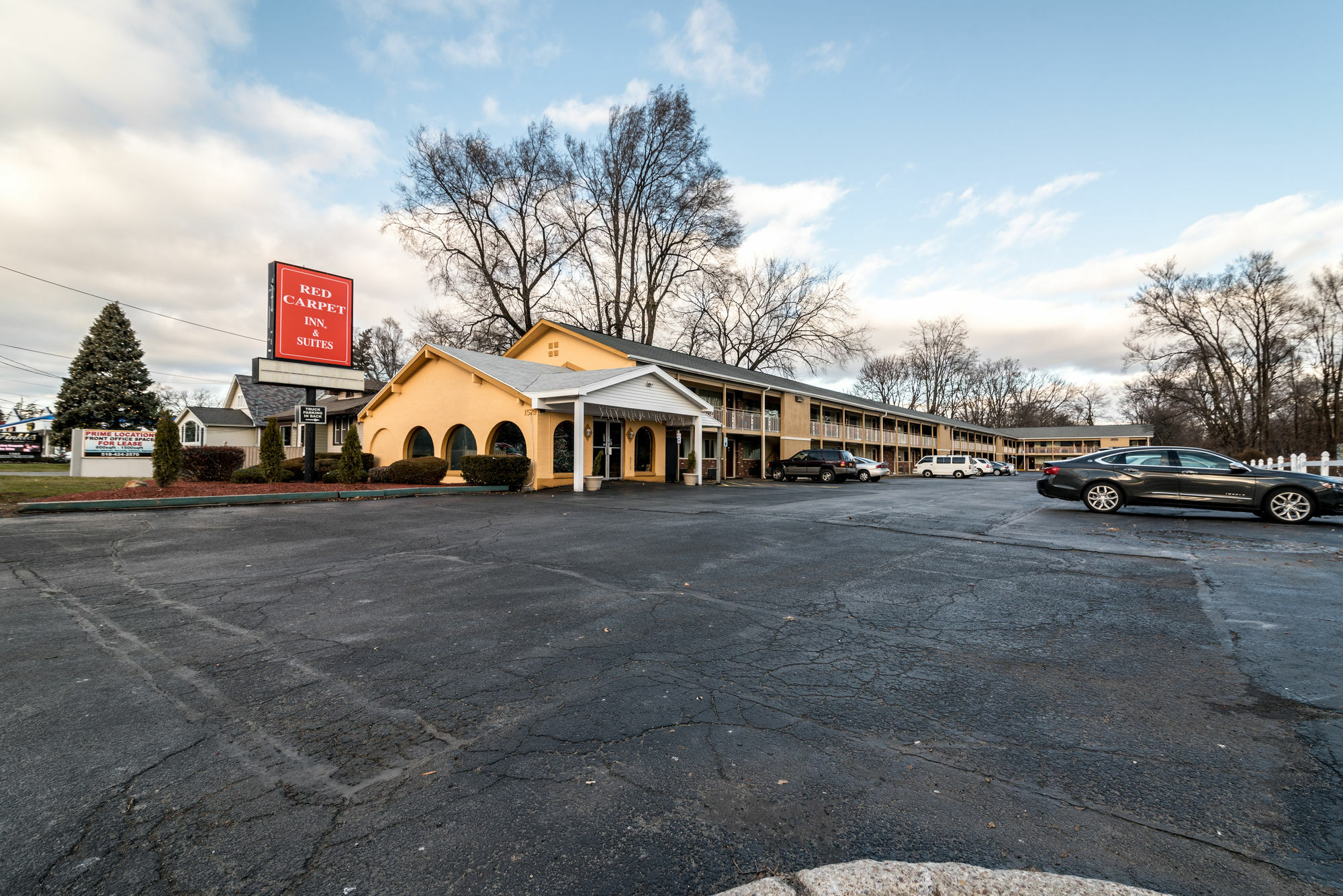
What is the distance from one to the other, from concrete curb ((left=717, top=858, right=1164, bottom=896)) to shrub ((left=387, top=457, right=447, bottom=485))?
63.7 ft

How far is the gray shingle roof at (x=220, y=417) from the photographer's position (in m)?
37.2

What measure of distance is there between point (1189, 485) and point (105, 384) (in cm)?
5301

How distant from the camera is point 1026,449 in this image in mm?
82688

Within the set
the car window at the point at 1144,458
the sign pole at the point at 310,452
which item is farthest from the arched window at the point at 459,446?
the car window at the point at 1144,458

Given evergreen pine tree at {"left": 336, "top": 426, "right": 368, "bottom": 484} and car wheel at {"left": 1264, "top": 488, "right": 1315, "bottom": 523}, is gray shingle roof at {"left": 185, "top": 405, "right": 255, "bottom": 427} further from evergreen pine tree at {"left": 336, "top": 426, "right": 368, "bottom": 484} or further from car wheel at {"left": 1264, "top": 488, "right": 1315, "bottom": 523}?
car wheel at {"left": 1264, "top": 488, "right": 1315, "bottom": 523}

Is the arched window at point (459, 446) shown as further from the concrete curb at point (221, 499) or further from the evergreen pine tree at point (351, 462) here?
the concrete curb at point (221, 499)

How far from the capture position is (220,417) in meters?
38.0

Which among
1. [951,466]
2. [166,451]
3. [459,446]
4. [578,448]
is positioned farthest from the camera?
[951,466]

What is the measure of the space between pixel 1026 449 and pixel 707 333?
62.9m

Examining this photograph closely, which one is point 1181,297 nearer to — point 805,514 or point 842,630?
point 805,514

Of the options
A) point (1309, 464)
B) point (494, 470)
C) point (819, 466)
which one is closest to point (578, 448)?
point (494, 470)

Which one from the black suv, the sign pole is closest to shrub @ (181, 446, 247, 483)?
the sign pole

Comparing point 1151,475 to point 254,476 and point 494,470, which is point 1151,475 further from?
point 254,476

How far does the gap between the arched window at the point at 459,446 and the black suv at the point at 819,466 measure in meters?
15.9
